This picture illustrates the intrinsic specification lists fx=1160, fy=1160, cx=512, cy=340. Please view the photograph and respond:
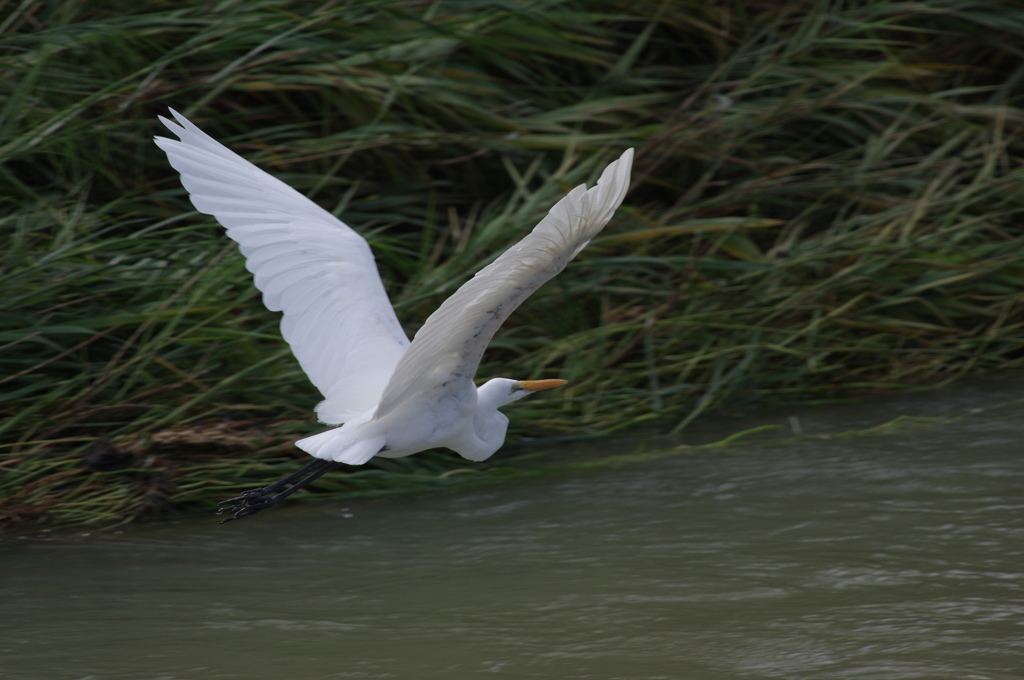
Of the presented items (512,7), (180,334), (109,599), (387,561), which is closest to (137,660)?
(109,599)

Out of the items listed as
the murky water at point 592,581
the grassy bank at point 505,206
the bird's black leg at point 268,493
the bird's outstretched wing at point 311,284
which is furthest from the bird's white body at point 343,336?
the grassy bank at point 505,206

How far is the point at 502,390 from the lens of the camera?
126 inches

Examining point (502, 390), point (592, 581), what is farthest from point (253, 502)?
point (592, 581)

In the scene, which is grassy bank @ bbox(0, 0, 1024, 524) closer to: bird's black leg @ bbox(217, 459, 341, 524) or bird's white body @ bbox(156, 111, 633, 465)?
bird's black leg @ bbox(217, 459, 341, 524)

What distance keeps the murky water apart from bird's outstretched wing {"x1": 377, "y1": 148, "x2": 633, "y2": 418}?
0.75m

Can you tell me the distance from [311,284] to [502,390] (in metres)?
0.60

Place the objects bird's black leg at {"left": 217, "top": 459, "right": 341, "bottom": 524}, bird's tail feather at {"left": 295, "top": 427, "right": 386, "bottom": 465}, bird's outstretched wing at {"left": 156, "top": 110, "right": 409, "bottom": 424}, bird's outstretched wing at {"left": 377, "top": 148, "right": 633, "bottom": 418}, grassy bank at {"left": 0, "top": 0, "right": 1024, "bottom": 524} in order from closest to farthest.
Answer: bird's outstretched wing at {"left": 377, "top": 148, "right": 633, "bottom": 418} → bird's tail feather at {"left": 295, "top": 427, "right": 386, "bottom": 465} → bird's outstretched wing at {"left": 156, "top": 110, "right": 409, "bottom": 424} → bird's black leg at {"left": 217, "top": 459, "right": 341, "bottom": 524} → grassy bank at {"left": 0, "top": 0, "right": 1024, "bottom": 524}

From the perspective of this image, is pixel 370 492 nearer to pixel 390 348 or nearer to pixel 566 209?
pixel 390 348

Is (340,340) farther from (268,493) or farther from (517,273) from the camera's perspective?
(517,273)

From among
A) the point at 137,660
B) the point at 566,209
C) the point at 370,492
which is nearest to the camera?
the point at 566,209

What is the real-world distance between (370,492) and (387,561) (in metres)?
0.46

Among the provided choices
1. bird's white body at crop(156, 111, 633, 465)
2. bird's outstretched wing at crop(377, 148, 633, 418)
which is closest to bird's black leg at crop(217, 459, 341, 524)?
bird's white body at crop(156, 111, 633, 465)

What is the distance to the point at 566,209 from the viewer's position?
7.12 feet

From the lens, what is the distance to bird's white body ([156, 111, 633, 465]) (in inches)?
109
